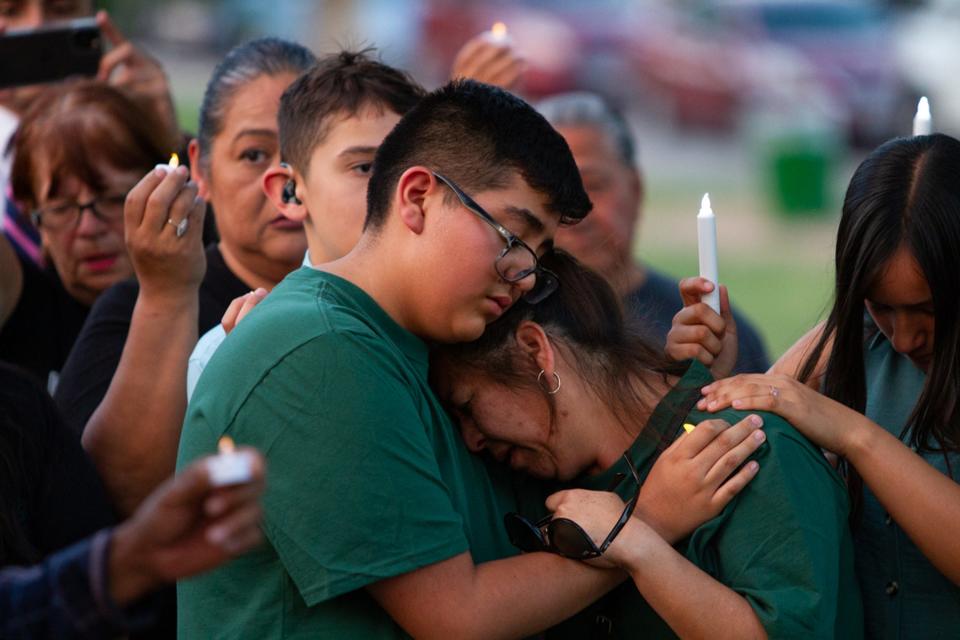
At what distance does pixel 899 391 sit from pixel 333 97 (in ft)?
4.97

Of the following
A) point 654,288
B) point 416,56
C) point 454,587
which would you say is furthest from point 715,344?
point 416,56

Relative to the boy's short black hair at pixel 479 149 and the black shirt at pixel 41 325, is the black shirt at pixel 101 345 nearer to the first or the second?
the black shirt at pixel 41 325

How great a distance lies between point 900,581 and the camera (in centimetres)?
291

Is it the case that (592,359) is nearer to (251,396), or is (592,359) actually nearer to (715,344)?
(715,344)

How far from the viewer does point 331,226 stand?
3.39 meters

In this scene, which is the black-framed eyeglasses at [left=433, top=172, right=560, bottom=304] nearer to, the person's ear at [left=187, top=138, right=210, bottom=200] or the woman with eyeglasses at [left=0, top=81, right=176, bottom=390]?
the person's ear at [left=187, top=138, right=210, bottom=200]

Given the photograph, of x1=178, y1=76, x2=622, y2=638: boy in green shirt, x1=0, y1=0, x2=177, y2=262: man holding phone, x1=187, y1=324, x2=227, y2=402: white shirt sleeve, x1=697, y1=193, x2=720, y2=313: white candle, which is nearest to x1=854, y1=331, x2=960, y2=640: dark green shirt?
x1=697, y1=193, x2=720, y2=313: white candle

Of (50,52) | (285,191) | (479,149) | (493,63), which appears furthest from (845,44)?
(479,149)

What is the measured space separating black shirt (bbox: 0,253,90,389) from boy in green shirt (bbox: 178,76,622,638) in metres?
1.59

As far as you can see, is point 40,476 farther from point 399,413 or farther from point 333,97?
point 333,97

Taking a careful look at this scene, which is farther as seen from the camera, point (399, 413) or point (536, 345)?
point (536, 345)

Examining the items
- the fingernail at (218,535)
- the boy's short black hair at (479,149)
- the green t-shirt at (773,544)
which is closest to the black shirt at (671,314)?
the green t-shirt at (773,544)

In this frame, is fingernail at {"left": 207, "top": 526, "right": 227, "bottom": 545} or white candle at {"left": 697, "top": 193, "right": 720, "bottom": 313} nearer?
fingernail at {"left": 207, "top": 526, "right": 227, "bottom": 545}

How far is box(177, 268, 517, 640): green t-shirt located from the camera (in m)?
2.31
